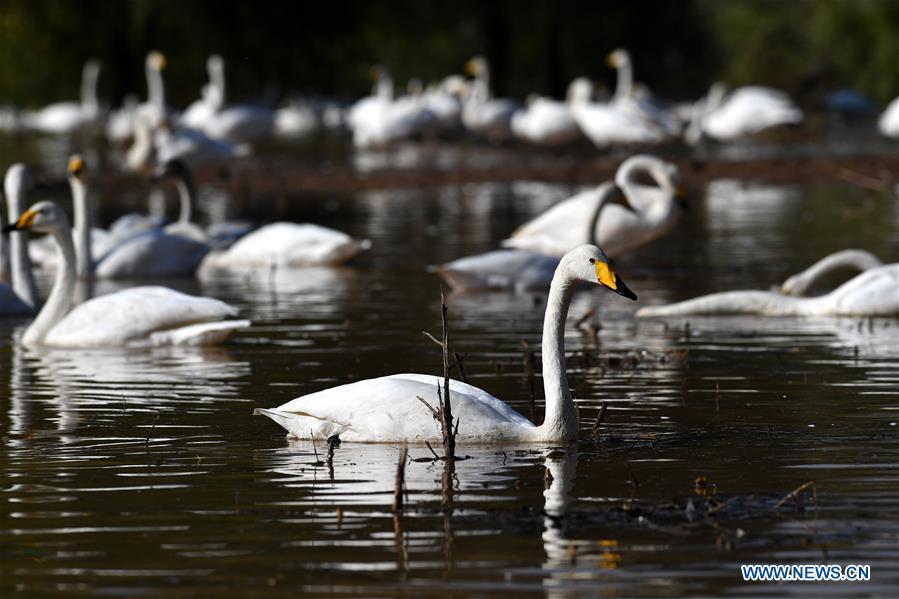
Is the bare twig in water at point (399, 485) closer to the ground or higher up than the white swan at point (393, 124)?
closer to the ground

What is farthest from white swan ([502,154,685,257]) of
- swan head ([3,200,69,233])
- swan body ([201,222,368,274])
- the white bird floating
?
swan head ([3,200,69,233])

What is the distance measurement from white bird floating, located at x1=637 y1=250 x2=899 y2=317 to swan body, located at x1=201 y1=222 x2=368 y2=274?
16.7 ft

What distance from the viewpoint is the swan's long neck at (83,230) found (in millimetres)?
16391

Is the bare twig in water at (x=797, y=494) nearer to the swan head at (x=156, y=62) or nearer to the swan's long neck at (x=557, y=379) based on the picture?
the swan's long neck at (x=557, y=379)

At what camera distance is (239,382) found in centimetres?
1039

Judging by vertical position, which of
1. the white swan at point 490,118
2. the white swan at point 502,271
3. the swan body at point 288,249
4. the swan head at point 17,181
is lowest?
the white swan at point 502,271

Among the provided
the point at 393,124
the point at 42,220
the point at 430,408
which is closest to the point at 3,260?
the point at 42,220

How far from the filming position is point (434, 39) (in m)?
58.0

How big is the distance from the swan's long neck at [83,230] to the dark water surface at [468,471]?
2.99m

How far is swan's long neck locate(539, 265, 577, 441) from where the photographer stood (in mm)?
8016

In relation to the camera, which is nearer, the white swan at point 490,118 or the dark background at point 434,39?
the dark background at point 434,39

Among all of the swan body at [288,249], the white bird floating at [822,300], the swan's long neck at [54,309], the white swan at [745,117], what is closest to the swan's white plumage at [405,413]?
the swan's long neck at [54,309]

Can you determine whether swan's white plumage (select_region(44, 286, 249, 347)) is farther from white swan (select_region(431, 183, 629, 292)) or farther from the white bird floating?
white swan (select_region(431, 183, 629, 292))

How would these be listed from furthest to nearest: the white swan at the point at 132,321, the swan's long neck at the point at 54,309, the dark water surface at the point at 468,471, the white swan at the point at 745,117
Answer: the white swan at the point at 745,117 → the swan's long neck at the point at 54,309 → the white swan at the point at 132,321 → the dark water surface at the point at 468,471
